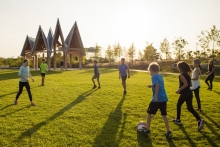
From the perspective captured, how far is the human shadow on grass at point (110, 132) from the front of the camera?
163 inches

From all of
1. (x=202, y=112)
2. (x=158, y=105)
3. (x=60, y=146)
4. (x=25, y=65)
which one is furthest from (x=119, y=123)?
(x=25, y=65)

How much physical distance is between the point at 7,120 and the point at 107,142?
11.1ft

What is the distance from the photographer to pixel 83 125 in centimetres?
518

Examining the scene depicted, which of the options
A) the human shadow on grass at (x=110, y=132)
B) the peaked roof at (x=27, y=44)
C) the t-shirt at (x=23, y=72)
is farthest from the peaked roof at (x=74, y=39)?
the human shadow on grass at (x=110, y=132)

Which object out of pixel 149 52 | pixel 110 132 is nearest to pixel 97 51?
pixel 149 52

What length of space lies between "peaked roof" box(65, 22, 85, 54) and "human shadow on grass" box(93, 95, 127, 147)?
28087mm

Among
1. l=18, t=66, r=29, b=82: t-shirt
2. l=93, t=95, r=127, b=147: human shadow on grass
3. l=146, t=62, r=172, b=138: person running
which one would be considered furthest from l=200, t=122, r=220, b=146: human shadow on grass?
l=18, t=66, r=29, b=82: t-shirt

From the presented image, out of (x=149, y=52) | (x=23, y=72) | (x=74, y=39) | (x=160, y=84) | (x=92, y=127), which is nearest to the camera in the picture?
(x=160, y=84)

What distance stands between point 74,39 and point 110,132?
3271cm

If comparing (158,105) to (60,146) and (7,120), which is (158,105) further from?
(7,120)

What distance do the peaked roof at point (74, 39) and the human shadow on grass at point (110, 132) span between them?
2809cm

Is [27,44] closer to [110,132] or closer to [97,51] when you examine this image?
[97,51]

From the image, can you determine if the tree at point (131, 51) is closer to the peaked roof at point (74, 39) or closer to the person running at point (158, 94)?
the peaked roof at point (74, 39)

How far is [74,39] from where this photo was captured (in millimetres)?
35531
